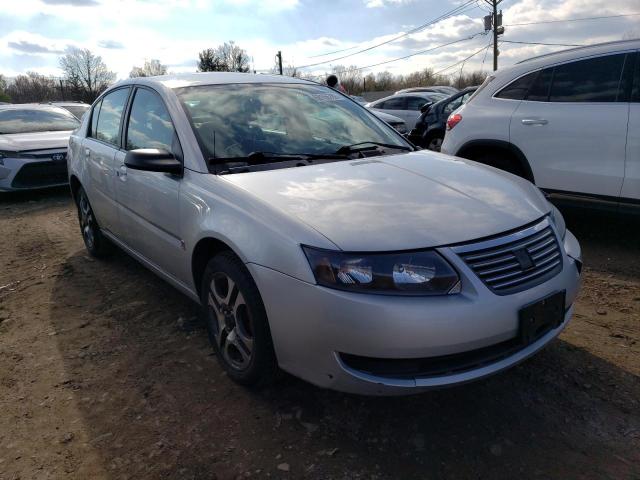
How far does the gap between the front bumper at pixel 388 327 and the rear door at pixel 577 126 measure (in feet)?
9.04

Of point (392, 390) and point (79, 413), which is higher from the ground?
point (392, 390)

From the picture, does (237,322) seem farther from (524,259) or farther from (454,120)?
(454,120)

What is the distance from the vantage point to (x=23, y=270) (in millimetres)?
4953

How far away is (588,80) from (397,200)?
10.6 ft

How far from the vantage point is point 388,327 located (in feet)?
6.68

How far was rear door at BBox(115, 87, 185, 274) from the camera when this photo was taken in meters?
3.12

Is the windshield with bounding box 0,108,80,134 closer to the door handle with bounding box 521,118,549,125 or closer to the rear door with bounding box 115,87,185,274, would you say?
the rear door with bounding box 115,87,185,274

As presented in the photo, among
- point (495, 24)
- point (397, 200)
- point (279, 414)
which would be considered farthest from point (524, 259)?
point (495, 24)

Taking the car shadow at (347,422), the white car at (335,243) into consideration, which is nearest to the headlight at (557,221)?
the white car at (335,243)

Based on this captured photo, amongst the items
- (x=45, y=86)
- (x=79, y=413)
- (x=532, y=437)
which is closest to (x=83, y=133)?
(x=79, y=413)

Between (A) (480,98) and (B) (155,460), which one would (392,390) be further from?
(A) (480,98)

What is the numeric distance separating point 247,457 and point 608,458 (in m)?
1.51

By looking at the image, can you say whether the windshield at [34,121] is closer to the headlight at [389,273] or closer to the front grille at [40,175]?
the front grille at [40,175]

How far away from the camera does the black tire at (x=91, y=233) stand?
4.86 metres
